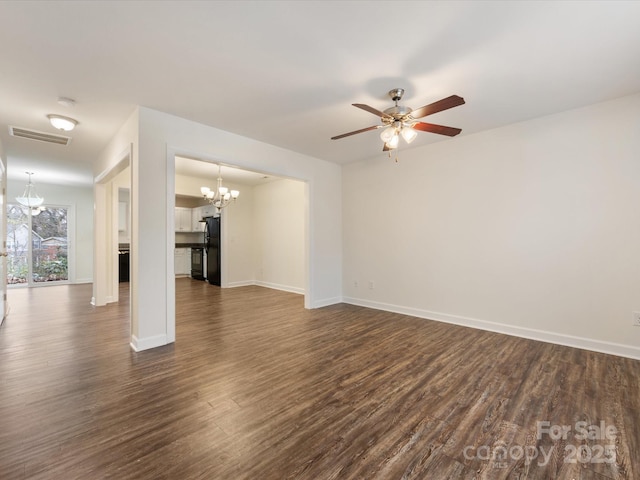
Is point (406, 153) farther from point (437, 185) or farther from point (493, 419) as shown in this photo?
Result: point (493, 419)

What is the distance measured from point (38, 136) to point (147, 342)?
344 cm

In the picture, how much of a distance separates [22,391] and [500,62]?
4657mm

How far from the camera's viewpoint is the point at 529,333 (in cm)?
347

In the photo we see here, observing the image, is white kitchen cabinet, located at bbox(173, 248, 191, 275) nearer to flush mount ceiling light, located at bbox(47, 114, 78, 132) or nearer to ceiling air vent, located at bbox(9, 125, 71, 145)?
ceiling air vent, located at bbox(9, 125, 71, 145)

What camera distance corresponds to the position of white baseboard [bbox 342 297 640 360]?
9.66 feet

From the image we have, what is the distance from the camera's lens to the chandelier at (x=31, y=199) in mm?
6555

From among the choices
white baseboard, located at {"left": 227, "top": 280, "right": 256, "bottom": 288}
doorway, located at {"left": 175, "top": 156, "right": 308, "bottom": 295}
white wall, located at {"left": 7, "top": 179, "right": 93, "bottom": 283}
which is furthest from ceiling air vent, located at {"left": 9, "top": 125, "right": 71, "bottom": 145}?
white wall, located at {"left": 7, "top": 179, "right": 93, "bottom": 283}

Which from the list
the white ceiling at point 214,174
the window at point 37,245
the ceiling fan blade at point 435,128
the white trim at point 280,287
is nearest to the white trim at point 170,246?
the white ceiling at point 214,174

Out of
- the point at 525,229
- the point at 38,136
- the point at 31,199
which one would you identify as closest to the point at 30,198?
the point at 31,199

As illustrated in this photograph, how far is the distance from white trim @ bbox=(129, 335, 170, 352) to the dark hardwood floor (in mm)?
114

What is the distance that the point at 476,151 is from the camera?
389 centimetres

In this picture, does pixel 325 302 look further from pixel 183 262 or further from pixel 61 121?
pixel 183 262

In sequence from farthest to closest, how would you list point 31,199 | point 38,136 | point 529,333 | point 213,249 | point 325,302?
1. point 213,249
2. point 31,199
3. point 325,302
4. point 38,136
5. point 529,333

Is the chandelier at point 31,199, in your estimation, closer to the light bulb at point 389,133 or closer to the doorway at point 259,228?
the doorway at point 259,228
